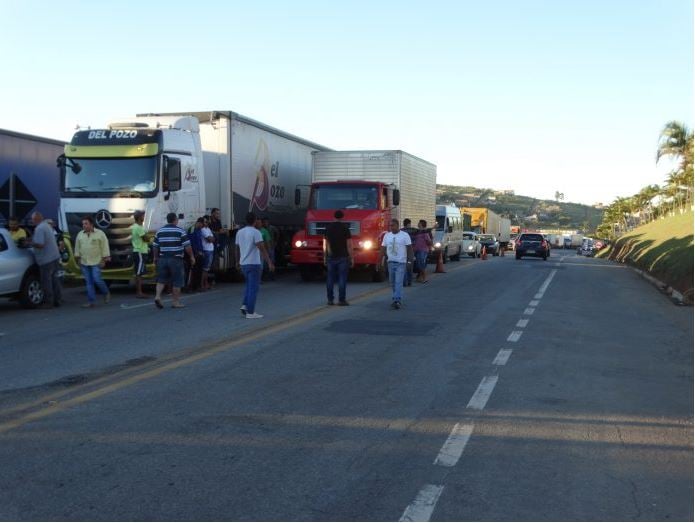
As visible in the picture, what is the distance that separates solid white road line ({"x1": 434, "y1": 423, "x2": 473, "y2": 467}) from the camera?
5.48 metres

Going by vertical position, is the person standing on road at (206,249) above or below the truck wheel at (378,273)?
above

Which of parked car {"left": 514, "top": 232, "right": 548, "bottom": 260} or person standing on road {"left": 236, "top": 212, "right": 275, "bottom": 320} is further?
parked car {"left": 514, "top": 232, "right": 548, "bottom": 260}

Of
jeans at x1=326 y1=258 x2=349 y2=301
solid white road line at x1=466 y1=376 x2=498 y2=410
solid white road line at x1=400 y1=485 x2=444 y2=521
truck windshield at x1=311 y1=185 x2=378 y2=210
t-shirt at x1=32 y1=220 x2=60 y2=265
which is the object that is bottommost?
solid white road line at x1=400 y1=485 x2=444 y2=521

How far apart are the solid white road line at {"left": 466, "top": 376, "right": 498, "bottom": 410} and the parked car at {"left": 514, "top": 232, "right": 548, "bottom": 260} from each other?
35628mm

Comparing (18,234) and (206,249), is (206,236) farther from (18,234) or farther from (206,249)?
(18,234)

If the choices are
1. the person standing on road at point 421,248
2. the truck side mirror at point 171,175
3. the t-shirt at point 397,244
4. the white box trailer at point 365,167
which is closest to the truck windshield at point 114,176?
the truck side mirror at point 171,175

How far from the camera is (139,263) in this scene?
1730 centimetres

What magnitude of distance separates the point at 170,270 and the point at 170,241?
1.89ft

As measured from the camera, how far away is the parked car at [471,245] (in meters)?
44.6

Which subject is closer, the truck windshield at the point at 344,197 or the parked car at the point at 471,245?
the truck windshield at the point at 344,197

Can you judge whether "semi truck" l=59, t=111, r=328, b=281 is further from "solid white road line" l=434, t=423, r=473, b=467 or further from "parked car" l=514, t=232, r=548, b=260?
"parked car" l=514, t=232, r=548, b=260

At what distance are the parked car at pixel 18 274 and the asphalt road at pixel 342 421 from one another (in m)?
1.86

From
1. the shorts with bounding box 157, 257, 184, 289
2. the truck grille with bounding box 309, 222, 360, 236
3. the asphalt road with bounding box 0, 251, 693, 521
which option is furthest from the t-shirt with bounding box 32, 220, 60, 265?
the truck grille with bounding box 309, 222, 360, 236

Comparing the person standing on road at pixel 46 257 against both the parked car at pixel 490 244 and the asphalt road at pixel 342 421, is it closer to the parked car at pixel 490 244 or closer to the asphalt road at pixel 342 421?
the asphalt road at pixel 342 421
